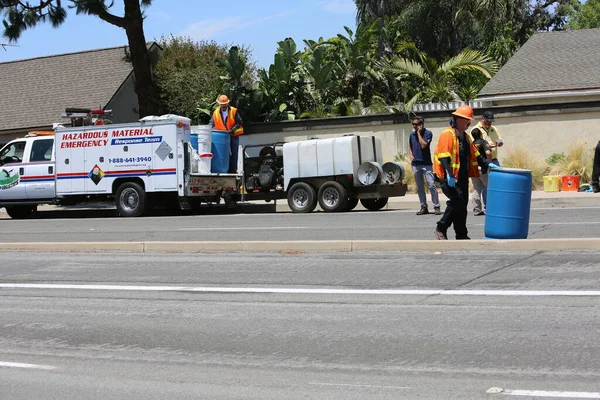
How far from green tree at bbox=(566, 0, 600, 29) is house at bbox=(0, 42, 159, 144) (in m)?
33.5

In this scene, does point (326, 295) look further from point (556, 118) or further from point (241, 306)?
point (556, 118)

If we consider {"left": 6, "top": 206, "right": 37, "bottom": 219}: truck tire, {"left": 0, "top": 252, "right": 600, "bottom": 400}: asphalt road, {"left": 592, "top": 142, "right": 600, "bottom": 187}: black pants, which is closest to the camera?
{"left": 0, "top": 252, "right": 600, "bottom": 400}: asphalt road

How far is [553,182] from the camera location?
2122 centimetres

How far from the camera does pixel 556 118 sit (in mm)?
23781

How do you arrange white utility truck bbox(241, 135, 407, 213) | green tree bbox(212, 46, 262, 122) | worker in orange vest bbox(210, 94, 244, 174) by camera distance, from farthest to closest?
1. green tree bbox(212, 46, 262, 122)
2. worker in orange vest bbox(210, 94, 244, 174)
3. white utility truck bbox(241, 135, 407, 213)

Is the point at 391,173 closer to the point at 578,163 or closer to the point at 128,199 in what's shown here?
the point at 578,163

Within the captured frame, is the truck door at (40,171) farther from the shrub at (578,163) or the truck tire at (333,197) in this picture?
the shrub at (578,163)

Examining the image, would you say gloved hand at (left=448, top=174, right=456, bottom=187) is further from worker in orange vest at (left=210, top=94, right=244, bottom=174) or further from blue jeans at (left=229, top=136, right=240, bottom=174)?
blue jeans at (left=229, top=136, right=240, bottom=174)

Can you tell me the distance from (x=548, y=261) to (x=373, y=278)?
6.82 ft

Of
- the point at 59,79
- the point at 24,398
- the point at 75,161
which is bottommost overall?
the point at 24,398

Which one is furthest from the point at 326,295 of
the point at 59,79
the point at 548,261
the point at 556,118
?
the point at 59,79

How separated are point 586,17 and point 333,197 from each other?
44.5 metres

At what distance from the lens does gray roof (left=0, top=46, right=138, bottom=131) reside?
3466 cm

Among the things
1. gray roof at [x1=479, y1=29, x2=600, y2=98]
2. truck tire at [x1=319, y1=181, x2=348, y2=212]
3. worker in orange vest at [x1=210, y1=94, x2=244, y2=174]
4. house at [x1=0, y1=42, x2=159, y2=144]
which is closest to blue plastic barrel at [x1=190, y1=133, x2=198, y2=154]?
worker in orange vest at [x1=210, y1=94, x2=244, y2=174]
